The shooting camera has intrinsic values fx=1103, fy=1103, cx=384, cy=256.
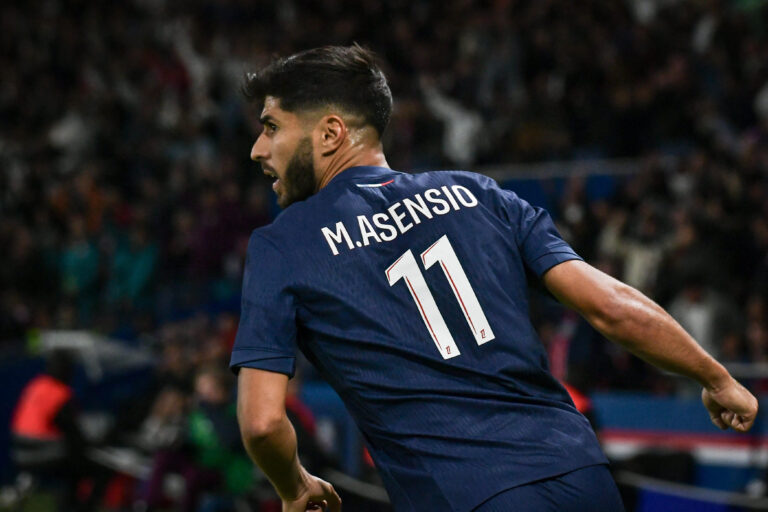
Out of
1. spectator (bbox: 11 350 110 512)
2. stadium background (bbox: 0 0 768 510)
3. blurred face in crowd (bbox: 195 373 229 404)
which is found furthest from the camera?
stadium background (bbox: 0 0 768 510)

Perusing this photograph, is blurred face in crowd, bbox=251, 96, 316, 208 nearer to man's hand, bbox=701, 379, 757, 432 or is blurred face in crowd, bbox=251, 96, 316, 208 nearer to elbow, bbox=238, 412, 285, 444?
elbow, bbox=238, 412, 285, 444

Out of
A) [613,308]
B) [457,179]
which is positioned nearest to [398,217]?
[457,179]

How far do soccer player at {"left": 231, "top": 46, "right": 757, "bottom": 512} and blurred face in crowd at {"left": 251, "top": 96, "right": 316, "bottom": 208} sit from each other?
0.11 metres

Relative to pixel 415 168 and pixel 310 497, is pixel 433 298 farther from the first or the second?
pixel 415 168

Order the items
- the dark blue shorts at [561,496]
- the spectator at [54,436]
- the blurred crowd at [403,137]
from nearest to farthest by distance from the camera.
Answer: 1. the dark blue shorts at [561,496]
2. the spectator at [54,436]
3. the blurred crowd at [403,137]

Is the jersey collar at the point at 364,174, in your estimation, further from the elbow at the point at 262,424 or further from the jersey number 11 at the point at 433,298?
the elbow at the point at 262,424

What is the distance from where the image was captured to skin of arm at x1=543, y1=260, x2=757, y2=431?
2.44 metres

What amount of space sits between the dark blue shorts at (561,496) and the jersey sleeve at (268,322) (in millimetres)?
556

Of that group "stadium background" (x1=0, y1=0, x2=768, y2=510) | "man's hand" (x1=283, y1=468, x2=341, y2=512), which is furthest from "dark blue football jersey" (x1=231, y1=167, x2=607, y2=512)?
"stadium background" (x1=0, y1=0, x2=768, y2=510)

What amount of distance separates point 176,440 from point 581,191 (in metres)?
4.93

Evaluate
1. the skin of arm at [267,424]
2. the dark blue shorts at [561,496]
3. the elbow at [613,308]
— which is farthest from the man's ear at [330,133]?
the dark blue shorts at [561,496]

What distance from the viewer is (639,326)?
244cm

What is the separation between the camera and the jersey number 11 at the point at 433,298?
2484 millimetres

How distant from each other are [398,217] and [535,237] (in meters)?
0.33
